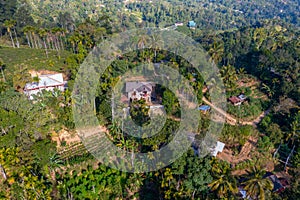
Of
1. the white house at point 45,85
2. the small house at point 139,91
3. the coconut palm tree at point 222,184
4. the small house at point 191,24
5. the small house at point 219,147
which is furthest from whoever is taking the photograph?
the small house at point 191,24

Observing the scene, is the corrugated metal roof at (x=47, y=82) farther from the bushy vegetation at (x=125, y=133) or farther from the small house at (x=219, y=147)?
the small house at (x=219, y=147)

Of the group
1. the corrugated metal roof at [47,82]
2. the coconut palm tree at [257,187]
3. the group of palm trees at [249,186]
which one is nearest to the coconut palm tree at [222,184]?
the group of palm trees at [249,186]

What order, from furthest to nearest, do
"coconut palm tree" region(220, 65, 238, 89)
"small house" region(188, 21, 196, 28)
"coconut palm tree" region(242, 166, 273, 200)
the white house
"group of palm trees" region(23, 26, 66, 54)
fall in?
"small house" region(188, 21, 196, 28), "group of palm trees" region(23, 26, 66, 54), "coconut palm tree" region(220, 65, 238, 89), the white house, "coconut palm tree" region(242, 166, 273, 200)

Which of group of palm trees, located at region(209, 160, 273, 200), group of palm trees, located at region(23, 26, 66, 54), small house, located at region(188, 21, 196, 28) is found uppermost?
group of palm trees, located at region(23, 26, 66, 54)

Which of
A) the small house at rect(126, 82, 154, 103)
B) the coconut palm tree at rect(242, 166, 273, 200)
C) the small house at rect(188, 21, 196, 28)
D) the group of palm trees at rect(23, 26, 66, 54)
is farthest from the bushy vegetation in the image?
the small house at rect(188, 21, 196, 28)

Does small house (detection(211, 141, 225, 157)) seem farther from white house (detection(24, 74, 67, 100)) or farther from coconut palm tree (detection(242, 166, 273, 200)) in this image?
white house (detection(24, 74, 67, 100))

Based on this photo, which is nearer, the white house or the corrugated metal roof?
the white house

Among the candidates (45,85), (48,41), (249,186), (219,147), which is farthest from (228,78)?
(48,41)

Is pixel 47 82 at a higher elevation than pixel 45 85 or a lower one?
higher

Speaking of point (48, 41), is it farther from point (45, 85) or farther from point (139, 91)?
point (139, 91)
